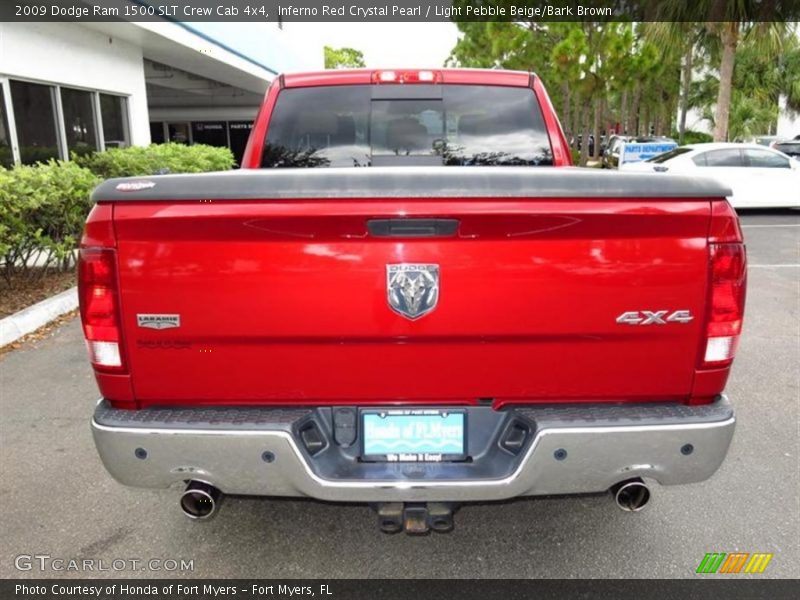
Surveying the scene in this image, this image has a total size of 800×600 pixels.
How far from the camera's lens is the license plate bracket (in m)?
2.35

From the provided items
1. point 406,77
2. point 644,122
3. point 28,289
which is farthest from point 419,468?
point 644,122

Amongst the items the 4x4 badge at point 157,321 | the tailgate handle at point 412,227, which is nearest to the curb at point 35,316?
the 4x4 badge at point 157,321

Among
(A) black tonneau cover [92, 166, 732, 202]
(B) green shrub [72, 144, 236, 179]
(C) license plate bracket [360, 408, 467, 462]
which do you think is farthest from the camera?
(B) green shrub [72, 144, 236, 179]

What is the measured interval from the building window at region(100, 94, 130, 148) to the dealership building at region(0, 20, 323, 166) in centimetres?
2

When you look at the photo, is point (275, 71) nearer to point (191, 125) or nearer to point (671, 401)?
point (191, 125)

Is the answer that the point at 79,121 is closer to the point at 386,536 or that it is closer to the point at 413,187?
the point at 386,536

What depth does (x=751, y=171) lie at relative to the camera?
13.8 m

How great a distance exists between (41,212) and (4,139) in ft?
Result: 11.4

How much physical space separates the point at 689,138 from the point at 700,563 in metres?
35.5

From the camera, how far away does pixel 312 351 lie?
2.27 meters

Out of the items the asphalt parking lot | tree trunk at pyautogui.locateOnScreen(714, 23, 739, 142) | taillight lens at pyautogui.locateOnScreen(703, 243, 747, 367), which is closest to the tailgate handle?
taillight lens at pyautogui.locateOnScreen(703, 243, 747, 367)

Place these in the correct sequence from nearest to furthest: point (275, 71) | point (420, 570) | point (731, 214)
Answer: point (731, 214), point (420, 570), point (275, 71)

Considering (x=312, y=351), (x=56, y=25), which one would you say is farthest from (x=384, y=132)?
(x=56, y=25)

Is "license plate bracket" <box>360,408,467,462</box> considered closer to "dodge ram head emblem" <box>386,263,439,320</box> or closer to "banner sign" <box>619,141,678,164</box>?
"dodge ram head emblem" <box>386,263,439,320</box>
